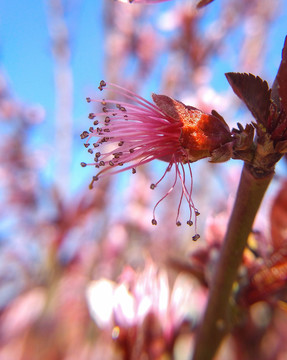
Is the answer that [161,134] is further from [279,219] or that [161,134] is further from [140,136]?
[279,219]

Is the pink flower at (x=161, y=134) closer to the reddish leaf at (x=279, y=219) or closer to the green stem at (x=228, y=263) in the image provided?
the green stem at (x=228, y=263)

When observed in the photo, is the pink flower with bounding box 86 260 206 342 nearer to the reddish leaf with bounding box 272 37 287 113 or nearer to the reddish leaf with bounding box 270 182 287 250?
the reddish leaf with bounding box 270 182 287 250

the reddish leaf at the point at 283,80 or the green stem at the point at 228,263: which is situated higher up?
the reddish leaf at the point at 283,80

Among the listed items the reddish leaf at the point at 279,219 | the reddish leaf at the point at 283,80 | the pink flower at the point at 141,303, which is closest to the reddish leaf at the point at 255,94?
the reddish leaf at the point at 283,80

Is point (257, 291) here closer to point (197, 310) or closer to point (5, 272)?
point (197, 310)

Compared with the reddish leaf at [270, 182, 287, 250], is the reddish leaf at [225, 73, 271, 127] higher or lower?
higher

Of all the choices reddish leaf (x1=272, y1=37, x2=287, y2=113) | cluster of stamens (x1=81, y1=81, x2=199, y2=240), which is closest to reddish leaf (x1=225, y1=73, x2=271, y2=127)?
reddish leaf (x1=272, y1=37, x2=287, y2=113)
